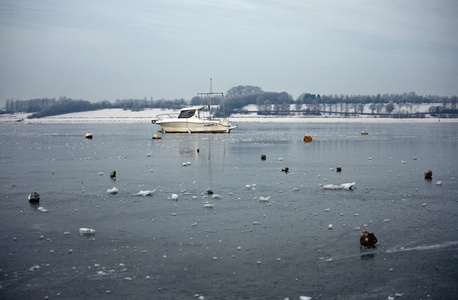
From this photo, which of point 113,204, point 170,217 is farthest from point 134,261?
point 113,204

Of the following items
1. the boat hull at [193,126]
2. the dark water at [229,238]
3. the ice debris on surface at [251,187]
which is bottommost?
the dark water at [229,238]

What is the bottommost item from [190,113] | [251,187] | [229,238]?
[229,238]

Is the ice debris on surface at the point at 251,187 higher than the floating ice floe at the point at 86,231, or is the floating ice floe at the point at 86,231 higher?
the ice debris on surface at the point at 251,187

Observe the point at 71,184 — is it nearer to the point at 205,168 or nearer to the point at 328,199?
the point at 205,168

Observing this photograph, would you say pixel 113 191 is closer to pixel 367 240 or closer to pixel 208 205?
pixel 208 205

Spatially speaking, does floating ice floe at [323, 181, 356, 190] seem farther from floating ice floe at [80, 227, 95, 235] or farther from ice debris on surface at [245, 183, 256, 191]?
floating ice floe at [80, 227, 95, 235]

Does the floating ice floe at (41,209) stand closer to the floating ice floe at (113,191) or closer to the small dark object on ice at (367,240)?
the floating ice floe at (113,191)

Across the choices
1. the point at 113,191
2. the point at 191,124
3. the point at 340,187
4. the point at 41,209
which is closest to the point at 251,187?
the point at 340,187

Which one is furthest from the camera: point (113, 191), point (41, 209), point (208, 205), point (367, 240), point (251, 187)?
point (251, 187)

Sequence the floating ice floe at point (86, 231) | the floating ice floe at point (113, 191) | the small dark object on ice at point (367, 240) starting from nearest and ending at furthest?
the small dark object on ice at point (367, 240)
the floating ice floe at point (86, 231)
the floating ice floe at point (113, 191)

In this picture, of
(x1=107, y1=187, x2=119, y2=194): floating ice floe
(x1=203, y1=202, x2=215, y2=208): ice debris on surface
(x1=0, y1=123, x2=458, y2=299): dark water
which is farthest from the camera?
(x1=107, y1=187, x2=119, y2=194): floating ice floe

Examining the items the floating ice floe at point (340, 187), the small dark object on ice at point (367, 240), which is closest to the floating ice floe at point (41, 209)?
the small dark object on ice at point (367, 240)

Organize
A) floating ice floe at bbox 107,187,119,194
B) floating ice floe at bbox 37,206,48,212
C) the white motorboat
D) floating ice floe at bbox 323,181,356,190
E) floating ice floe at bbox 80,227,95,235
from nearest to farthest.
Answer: floating ice floe at bbox 80,227,95,235
floating ice floe at bbox 37,206,48,212
floating ice floe at bbox 107,187,119,194
floating ice floe at bbox 323,181,356,190
the white motorboat

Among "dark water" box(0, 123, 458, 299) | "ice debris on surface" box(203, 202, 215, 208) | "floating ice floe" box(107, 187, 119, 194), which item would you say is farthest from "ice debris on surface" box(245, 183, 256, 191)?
"floating ice floe" box(107, 187, 119, 194)
